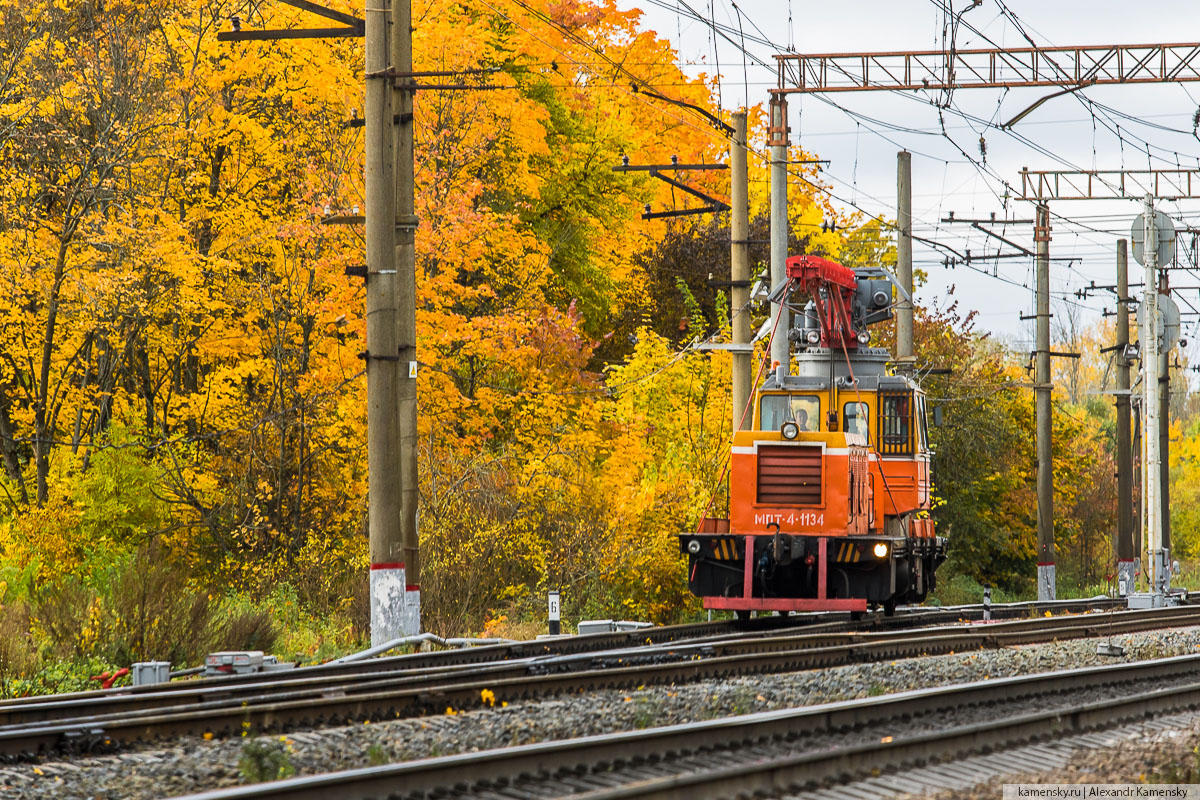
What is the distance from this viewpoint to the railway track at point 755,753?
6.88 meters

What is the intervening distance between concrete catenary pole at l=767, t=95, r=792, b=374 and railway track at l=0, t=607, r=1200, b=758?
6837mm

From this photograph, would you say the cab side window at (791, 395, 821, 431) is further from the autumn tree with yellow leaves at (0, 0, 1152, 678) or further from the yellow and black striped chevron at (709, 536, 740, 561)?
the autumn tree with yellow leaves at (0, 0, 1152, 678)

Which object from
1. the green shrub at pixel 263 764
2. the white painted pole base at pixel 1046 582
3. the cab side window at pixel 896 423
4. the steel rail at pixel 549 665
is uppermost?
the cab side window at pixel 896 423

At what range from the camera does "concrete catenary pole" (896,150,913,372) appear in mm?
30609

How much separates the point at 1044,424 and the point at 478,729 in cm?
2956

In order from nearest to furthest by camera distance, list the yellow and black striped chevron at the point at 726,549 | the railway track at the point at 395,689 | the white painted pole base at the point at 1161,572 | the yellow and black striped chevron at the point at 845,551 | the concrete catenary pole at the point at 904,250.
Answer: the railway track at the point at 395,689
the yellow and black striped chevron at the point at 845,551
the yellow and black striped chevron at the point at 726,549
the white painted pole base at the point at 1161,572
the concrete catenary pole at the point at 904,250

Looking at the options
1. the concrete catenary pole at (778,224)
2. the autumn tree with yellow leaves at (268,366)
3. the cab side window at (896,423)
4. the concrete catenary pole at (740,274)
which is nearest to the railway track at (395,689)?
the cab side window at (896,423)

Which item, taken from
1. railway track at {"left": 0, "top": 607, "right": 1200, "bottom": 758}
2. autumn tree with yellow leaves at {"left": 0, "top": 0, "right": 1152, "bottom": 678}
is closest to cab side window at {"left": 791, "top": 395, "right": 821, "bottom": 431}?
autumn tree with yellow leaves at {"left": 0, "top": 0, "right": 1152, "bottom": 678}

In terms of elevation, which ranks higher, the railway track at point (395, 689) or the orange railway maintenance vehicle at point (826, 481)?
the orange railway maintenance vehicle at point (826, 481)

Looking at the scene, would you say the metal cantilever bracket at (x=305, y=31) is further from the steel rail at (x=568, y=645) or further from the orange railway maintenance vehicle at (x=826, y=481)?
the steel rail at (x=568, y=645)

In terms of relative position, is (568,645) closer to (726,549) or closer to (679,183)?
(726,549)

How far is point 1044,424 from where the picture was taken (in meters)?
35.8

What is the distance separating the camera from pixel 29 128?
23.8m

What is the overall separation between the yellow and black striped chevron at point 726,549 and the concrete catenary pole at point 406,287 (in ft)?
12.7
